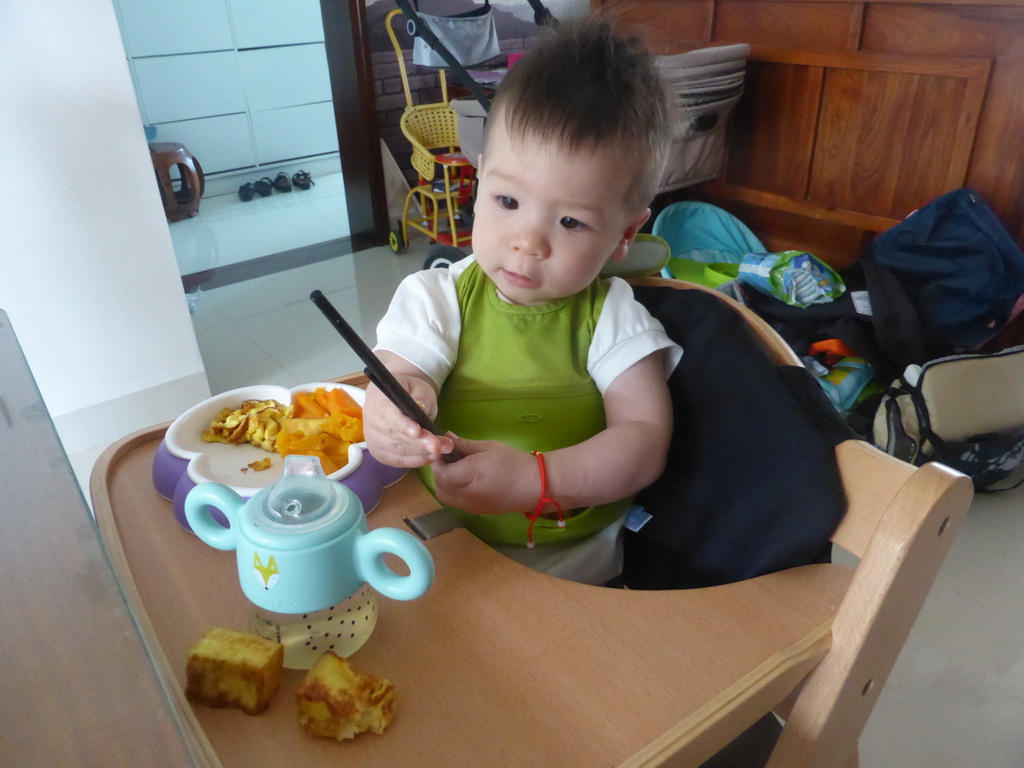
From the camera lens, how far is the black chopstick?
18.5 inches

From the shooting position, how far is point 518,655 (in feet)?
1.89

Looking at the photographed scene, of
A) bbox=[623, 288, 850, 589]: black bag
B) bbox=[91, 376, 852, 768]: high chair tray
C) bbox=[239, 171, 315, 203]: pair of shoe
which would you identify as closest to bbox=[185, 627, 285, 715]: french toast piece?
bbox=[91, 376, 852, 768]: high chair tray

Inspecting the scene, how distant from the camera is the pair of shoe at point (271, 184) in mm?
4387

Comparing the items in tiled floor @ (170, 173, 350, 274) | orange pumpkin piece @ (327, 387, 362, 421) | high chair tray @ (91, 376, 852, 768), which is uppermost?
orange pumpkin piece @ (327, 387, 362, 421)

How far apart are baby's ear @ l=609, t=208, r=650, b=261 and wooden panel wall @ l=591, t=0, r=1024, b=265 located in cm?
144

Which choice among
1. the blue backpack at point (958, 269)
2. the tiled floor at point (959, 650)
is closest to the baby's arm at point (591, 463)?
the tiled floor at point (959, 650)

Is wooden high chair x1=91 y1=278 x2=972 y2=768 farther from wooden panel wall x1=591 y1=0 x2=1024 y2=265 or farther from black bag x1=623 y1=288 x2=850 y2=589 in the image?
wooden panel wall x1=591 y1=0 x2=1024 y2=265

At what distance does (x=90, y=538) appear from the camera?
17.4 inches

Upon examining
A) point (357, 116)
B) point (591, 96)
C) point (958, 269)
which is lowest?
point (958, 269)

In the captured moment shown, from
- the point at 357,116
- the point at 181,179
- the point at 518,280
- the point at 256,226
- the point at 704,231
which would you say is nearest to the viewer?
the point at 518,280

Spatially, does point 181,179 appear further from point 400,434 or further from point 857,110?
point 400,434

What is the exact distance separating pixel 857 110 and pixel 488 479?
2.05 metres

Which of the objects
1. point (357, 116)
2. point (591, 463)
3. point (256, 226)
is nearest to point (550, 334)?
point (591, 463)

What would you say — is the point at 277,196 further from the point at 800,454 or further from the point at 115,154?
the point at 800,454
